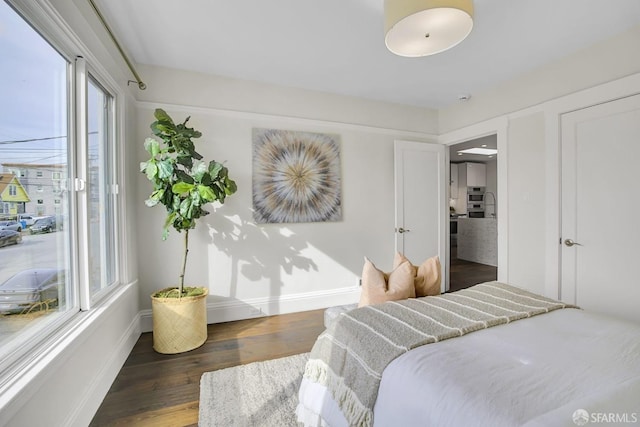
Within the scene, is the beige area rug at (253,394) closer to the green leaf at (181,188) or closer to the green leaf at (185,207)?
the green leaf at (185,207)

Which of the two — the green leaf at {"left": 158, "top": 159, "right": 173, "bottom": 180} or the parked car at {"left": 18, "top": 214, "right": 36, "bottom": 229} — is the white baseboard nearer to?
the green leaf at {"left": 158, "top": 159, "right": 173, "bottom": 180}

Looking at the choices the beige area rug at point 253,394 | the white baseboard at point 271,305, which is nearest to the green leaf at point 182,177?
the white baseboard at point 271,305

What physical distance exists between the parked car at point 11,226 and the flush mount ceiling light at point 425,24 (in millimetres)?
2049

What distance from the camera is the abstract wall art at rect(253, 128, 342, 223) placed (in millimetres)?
3215

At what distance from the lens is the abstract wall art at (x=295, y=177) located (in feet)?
10.5

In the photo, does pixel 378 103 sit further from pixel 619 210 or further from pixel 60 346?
pixel 60 346

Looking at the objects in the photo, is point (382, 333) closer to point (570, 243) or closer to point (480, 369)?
point (480, 369)

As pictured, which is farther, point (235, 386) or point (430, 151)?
point (430, 151)

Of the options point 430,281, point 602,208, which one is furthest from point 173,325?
point 602,208

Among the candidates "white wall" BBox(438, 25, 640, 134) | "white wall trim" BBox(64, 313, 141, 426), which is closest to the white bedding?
"white wall trim" BBox(64, 313, 141, 426)

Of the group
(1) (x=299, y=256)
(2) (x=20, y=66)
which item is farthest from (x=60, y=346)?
(1) (x=299, y=256)

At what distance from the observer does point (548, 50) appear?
2.63 meters

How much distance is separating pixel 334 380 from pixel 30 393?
1.19 m

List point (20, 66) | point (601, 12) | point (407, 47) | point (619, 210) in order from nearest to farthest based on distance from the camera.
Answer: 1. point (20, 66)
2. point (407, 47)
3. point (601, 12)
4. point (619, 210)
